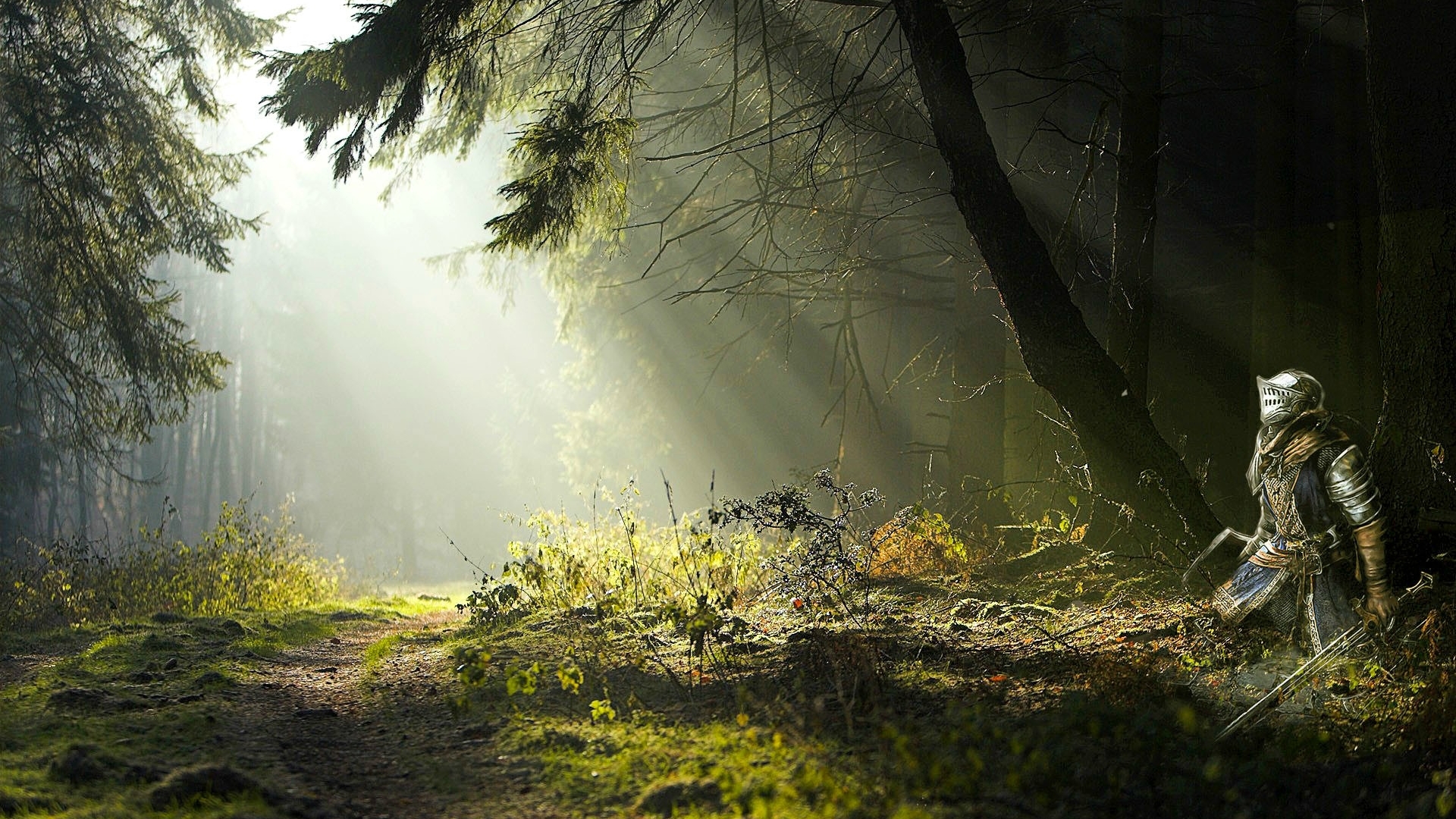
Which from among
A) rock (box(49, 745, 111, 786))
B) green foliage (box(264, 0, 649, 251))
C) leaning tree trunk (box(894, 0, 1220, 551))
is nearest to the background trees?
green foliage (box(264, 0, 649, 251))

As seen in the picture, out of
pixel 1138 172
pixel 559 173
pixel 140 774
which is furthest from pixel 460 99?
pixel 140 774

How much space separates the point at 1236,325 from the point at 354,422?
4976cm

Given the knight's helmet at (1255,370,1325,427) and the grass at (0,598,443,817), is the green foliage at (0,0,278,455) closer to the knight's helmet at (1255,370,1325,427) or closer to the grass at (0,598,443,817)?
the grass at (0,598,443,817)

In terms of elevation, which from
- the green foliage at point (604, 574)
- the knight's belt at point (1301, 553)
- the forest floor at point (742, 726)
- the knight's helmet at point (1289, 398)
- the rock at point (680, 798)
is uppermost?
the knight's helmet at point (1289, 398)

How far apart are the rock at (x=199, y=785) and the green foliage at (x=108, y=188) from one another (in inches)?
367

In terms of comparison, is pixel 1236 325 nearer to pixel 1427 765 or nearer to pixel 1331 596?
pixel 1331 596

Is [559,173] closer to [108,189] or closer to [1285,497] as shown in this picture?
[1285,497]

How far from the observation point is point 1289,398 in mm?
4605

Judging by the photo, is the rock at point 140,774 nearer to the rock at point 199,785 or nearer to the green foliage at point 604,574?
the rock at point 199,785

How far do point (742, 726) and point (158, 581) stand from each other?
9170 mm

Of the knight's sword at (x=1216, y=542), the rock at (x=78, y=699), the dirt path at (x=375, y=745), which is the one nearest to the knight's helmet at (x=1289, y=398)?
the knight's sword at (x=1216, y=542)

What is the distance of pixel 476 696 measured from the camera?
5.09 meters

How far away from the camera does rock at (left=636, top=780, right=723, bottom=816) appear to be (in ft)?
10.3

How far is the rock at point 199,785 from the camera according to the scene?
10.8 feet
